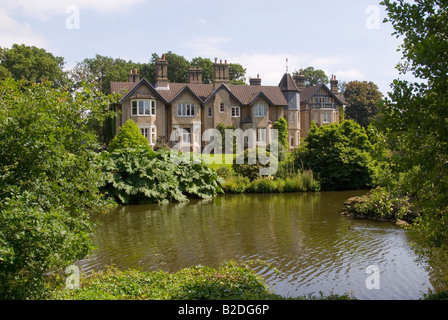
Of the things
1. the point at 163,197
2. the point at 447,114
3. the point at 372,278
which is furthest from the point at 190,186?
the point at 447,114

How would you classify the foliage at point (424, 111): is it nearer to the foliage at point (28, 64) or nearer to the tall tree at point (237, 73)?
the foliage at point (28, 64)

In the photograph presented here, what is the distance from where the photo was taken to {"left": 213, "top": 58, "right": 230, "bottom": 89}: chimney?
46.7 metres

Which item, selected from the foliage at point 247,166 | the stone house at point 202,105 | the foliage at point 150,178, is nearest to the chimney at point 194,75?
the stone house at point 202,105

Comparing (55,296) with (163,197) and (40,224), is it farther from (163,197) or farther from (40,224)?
(163,197)

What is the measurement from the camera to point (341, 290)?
9648 mm

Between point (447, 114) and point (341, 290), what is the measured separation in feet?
15.7

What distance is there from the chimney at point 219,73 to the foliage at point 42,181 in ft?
129

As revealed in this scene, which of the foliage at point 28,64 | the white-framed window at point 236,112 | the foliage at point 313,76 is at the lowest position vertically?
the white-framed window at point 236,112

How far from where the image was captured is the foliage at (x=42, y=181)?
20.5 feet

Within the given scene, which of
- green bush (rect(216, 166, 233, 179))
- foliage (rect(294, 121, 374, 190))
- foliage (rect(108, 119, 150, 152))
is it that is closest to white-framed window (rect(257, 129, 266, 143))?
foliage (rect(294, 121, 374, 190))

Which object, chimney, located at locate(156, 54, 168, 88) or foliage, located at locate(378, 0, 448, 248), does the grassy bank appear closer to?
foliage, located at locate(378, 0, 448, 248)

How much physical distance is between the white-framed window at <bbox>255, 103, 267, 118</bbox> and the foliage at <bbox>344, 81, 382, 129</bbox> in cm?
2299

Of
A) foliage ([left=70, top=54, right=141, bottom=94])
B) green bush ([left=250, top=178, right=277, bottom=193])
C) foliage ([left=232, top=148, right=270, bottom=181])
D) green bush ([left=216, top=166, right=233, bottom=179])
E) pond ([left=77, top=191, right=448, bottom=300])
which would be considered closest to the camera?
pond ([left=77, top=191, right=448, bottom=300])

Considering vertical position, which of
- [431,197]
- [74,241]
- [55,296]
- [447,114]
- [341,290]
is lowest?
[341,290]
